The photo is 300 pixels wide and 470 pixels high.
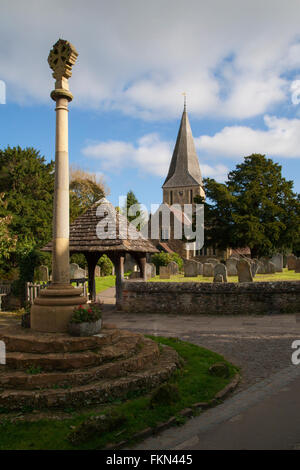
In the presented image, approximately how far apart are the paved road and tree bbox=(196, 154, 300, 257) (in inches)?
889

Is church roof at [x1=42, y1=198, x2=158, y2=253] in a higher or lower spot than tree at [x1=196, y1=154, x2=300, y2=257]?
lower

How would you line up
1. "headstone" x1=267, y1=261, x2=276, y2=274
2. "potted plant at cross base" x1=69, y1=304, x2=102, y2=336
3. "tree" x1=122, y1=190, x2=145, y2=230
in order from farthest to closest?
"tree" x1=122, y1=190, x2=145, y2=230, "headstone" x1=267, y1=261, x2=276, y2=274, "potted plant at cross base" x1=69, y1=304, x2=102, y2=336

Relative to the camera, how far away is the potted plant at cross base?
20.5ft

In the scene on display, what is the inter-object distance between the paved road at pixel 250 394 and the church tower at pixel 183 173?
5232 cm

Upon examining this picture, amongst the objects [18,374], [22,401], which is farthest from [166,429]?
[18,374]

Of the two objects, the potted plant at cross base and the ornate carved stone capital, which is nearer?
the potted plant at cross base

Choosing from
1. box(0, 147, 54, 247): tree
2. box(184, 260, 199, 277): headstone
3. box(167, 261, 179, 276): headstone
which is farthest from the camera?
box(167, 261, 179, 276): headstone

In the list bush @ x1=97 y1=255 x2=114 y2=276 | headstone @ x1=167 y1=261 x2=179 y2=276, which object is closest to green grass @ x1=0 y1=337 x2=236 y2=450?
headstone @ x1=167 y1=261 x2=179 y2=276

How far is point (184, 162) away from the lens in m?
65.1

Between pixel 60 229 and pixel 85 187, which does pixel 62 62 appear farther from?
pixel 85 187

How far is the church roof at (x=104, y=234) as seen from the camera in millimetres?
14398

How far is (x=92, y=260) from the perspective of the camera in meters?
16.1

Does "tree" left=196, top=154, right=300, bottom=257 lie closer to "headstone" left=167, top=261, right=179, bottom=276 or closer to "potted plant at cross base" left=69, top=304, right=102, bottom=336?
"headstone" left=167, top=261, right=179, bottom=276

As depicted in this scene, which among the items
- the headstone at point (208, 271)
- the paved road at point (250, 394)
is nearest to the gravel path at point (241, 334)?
the paved road at point (250, 394)
